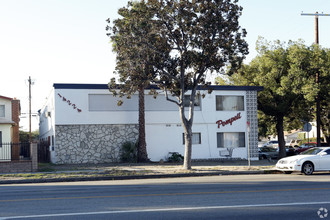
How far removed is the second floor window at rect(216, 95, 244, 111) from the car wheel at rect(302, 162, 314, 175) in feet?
44.5

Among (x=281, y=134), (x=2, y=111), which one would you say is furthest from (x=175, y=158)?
(x=2, y=111)

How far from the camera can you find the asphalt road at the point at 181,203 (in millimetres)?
9156

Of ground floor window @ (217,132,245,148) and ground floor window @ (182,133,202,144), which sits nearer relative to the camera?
ground floor window @ (182,133,202,144)

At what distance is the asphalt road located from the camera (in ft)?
30.0

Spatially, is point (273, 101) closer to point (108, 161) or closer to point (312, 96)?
point (312, 96)

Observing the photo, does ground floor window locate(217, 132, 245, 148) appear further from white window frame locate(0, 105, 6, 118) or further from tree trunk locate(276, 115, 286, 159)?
white window frame locate(0, 105, 6, 118)

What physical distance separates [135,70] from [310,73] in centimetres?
1684

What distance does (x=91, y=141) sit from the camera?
29.9 meters

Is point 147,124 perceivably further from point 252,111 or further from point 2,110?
point 2,110

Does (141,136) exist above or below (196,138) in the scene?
above

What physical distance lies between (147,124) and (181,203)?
2067 cm

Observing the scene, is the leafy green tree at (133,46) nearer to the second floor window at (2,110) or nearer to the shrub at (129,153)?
the shrub at (129,153)

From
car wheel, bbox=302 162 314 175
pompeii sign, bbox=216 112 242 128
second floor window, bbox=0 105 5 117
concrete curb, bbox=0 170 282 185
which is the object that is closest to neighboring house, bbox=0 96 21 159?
second floor window, bbox=0 105 5 117

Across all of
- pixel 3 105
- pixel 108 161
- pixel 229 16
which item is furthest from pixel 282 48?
pixel 3 105
